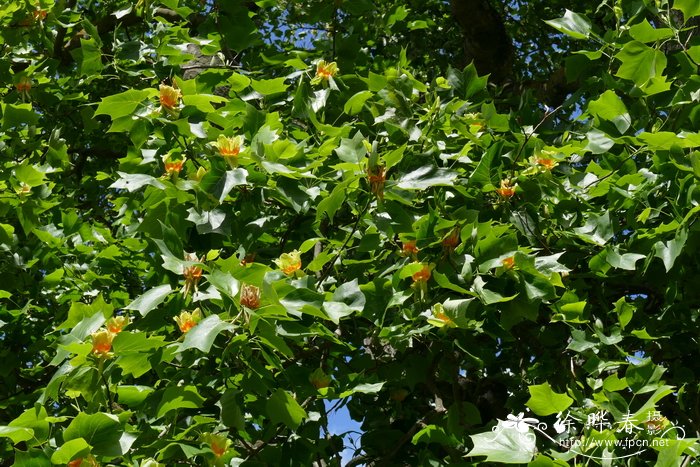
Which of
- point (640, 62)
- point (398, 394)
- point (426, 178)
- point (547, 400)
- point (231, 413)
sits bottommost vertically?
point (398, 394)

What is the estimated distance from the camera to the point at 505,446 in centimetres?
155

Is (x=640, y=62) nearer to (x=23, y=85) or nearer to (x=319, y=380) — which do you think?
(x=319, y=380)

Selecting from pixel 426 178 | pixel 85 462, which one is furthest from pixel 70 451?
pixel 426 178

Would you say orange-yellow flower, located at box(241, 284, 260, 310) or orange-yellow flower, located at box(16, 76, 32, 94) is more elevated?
orange-yellow flower, located at box(241, 284, 260, 310)

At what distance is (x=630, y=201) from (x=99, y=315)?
1410 mm

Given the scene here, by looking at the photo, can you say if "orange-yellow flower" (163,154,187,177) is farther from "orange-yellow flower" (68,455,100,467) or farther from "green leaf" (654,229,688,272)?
"green leaf" (654,229,688,272)

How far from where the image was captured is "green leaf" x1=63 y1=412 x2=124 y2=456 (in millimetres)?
1646

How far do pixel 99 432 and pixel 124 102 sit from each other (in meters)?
0.89

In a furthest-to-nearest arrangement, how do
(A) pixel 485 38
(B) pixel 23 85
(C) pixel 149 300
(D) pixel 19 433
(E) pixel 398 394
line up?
(A) pixel 485 38
(B) pixel 23 85
(E) pixel 398 394
(C) pixel 149 300
(D) pixel 19 433

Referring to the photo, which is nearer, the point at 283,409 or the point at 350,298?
the point at 283,409

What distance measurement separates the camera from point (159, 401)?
1940 millimetres

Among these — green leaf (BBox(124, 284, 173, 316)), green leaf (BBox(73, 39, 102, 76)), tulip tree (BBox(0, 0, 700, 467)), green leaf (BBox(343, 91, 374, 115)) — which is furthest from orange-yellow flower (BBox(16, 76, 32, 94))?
green leaf (BBox(124, 284, 173, 316))

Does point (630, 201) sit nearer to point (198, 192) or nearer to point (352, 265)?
point (352, 265)

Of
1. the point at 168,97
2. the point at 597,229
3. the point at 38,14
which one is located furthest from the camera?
the point at 38,14
